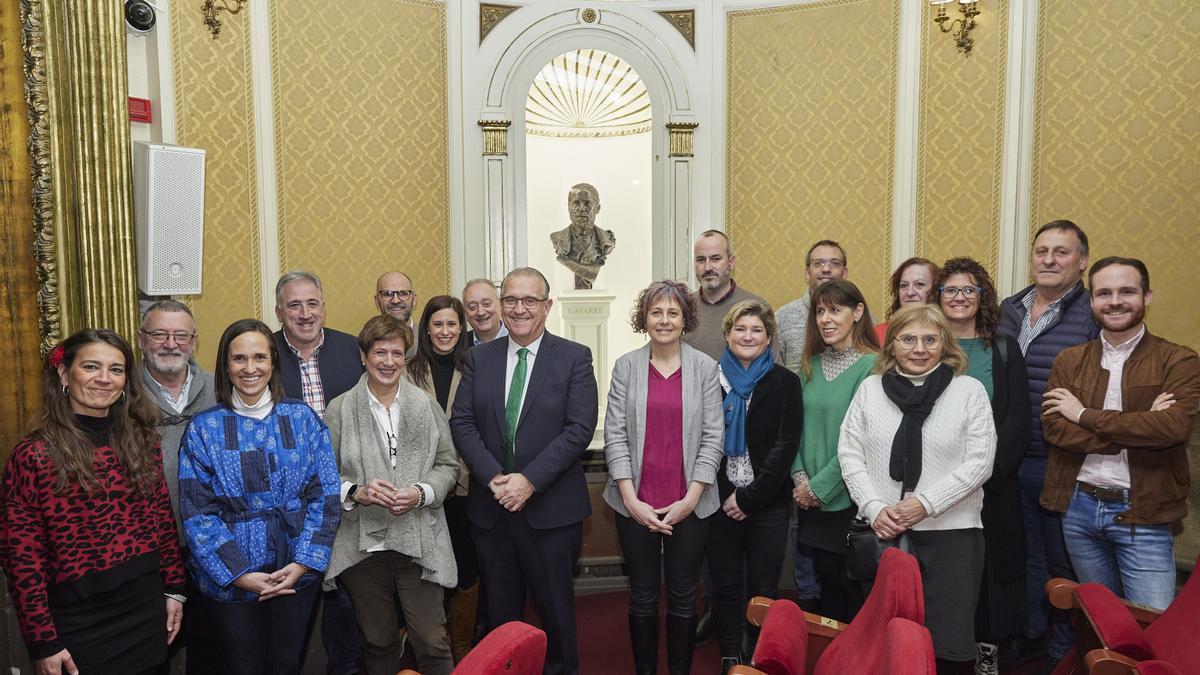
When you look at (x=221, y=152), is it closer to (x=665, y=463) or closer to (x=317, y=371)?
(x=317, y=371)

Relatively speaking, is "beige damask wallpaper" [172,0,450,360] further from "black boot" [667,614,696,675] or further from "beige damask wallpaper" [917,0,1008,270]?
"black boot" [667,614,696,675]

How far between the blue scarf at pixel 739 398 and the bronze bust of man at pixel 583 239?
3239 millimetres

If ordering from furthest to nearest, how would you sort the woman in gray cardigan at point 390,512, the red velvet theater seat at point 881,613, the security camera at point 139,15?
the security camera at point 139,15 < the woman in gray cardigan at point 390,512 < the red velvet theater seat at point 881,613

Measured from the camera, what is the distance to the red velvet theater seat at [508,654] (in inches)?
45.7

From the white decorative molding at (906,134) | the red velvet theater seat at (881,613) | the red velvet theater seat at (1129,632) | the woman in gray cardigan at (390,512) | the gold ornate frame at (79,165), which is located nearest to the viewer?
the red velvet theater seat at (881,613)

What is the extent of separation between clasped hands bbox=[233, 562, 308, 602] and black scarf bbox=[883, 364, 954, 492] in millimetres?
1746

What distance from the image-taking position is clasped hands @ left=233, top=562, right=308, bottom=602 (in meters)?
2.21

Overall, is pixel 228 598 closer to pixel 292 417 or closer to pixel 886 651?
pixel 292 417

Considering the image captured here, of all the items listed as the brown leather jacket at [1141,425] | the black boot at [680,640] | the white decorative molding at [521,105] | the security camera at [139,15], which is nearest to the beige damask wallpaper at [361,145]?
the white decorative molding at [521,105]

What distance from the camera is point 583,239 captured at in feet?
19.4

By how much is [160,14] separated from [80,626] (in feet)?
11.2

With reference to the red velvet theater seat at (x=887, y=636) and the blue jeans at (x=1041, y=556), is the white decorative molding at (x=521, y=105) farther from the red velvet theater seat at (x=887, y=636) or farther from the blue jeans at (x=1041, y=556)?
the red velvet theater seat at (x=887, y=636)

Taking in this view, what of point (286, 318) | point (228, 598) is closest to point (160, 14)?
point (286, 318)

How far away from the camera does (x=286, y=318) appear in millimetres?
2990
